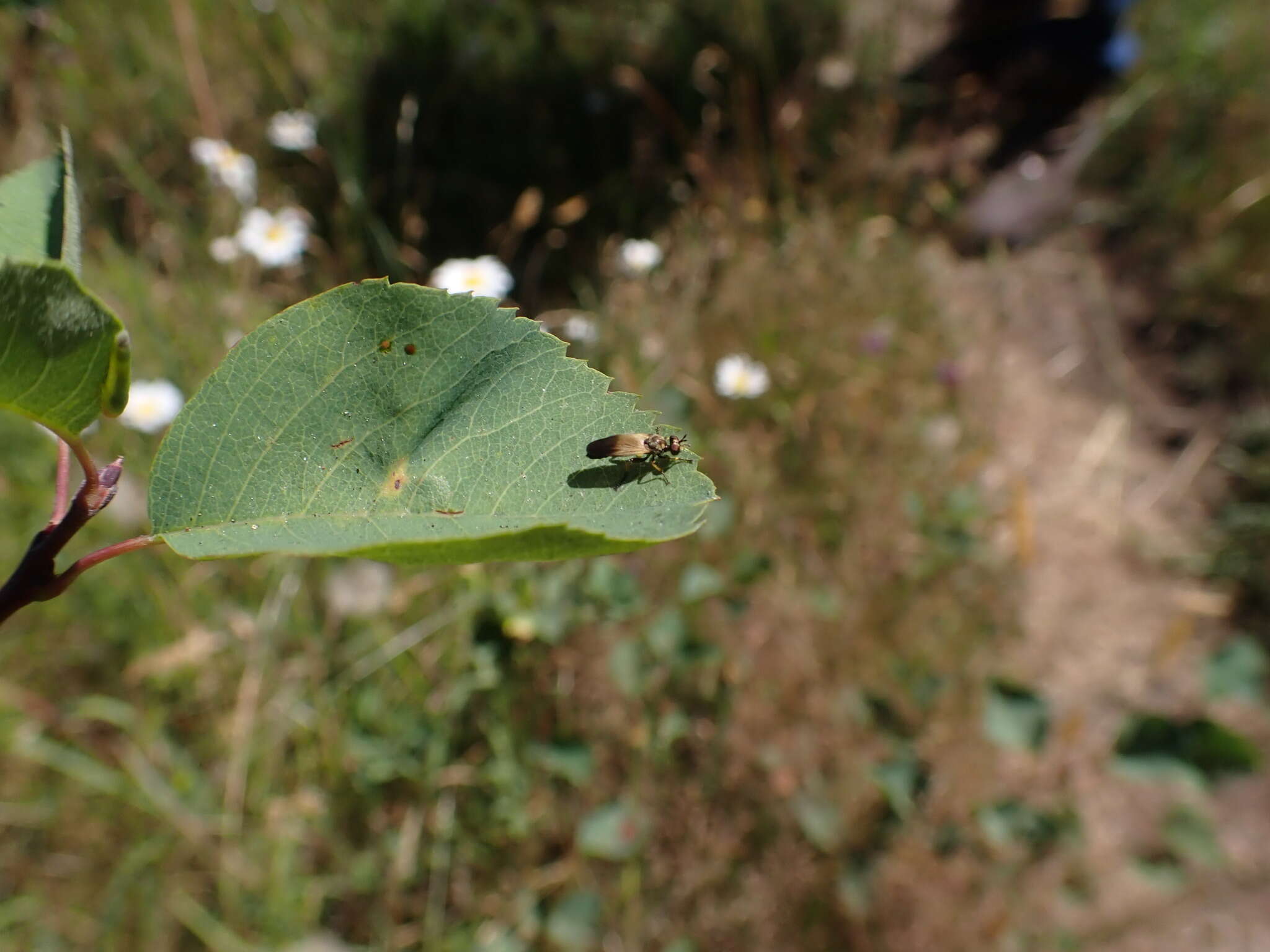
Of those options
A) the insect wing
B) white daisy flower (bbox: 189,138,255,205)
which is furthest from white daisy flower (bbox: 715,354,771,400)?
white daisy flower (bbox: 189,138,255,205)

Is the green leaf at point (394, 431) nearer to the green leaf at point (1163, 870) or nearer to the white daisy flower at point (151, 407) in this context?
the white daisy flower at point (151, 407)

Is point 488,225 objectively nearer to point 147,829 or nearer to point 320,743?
point 320,743

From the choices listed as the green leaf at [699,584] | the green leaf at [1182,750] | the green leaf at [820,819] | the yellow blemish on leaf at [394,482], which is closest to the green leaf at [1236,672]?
the green leaf at [1182,750]

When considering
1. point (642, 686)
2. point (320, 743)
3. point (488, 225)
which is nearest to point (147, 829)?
point (320, 743)

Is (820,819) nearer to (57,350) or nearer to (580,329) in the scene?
(580,329)

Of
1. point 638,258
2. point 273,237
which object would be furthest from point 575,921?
point 273,237
